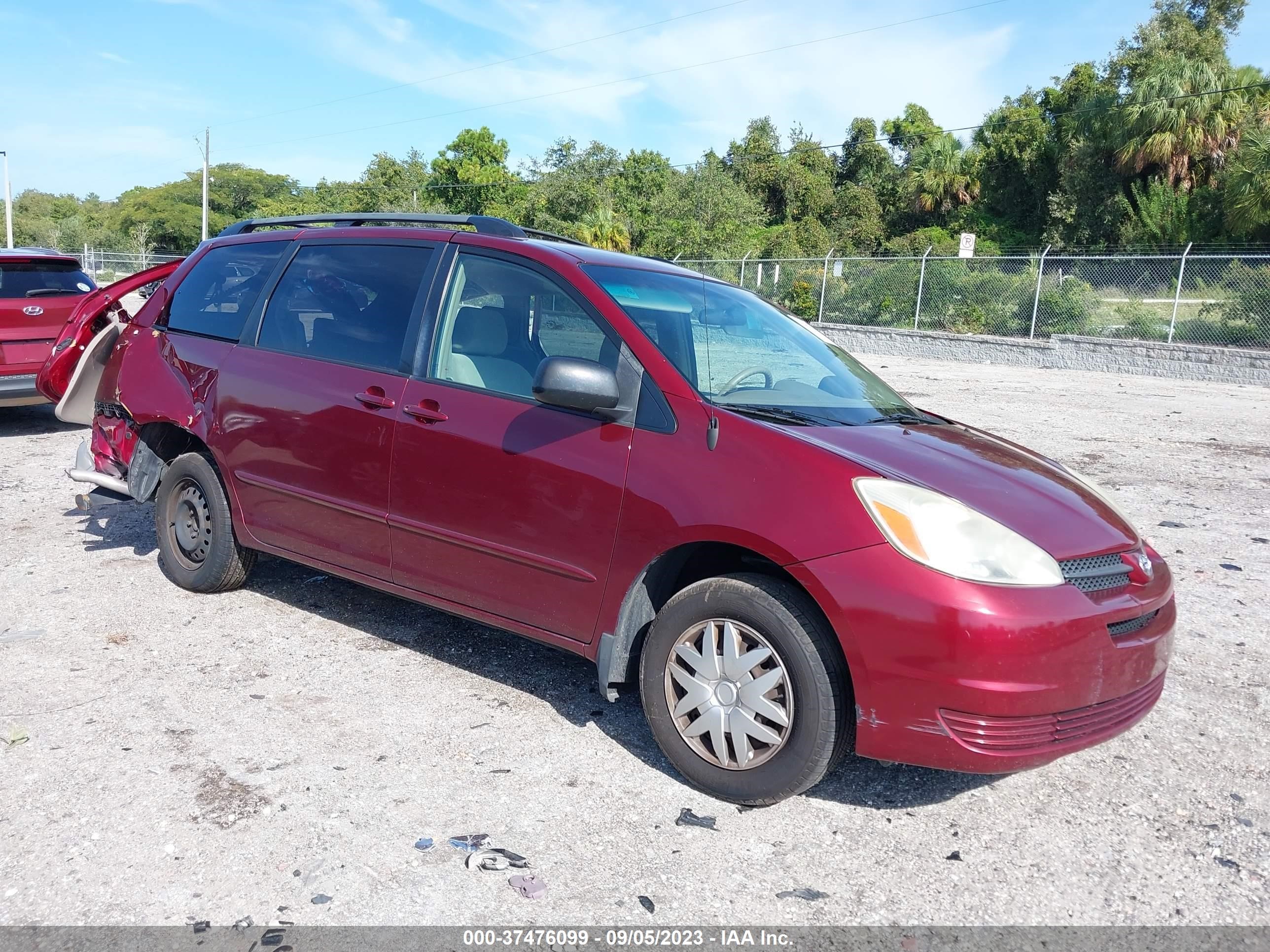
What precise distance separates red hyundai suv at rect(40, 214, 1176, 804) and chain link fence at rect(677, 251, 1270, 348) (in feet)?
51.9

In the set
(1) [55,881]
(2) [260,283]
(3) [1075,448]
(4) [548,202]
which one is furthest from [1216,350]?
(4) [548,202]

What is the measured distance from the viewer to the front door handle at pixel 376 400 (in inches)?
160

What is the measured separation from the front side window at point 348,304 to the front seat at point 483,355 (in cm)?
27

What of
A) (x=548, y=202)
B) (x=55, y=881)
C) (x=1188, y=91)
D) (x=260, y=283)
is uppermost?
(x=1188, y=91)

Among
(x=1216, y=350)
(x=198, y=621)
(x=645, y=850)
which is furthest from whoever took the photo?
(x=1216, y=350)

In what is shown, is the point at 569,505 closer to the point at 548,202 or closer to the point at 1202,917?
the point at 1202,917

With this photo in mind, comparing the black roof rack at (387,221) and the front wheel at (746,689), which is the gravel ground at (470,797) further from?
the black roof rack at (387,221)

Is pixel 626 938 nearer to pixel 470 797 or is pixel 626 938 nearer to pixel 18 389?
pixel 470 797

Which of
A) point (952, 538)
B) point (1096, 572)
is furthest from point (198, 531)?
point (1096, 572)

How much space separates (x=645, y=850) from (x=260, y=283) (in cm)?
336

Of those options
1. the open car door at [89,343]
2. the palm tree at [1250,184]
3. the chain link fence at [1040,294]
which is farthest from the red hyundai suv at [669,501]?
the palm tree at [1250,184]

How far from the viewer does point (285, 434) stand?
14.6 feet

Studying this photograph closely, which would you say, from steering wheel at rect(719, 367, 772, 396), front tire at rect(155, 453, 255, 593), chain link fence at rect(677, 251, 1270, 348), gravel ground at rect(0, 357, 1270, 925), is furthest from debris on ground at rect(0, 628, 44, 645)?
chain link fence at rect(677, 251, 1270, 348)

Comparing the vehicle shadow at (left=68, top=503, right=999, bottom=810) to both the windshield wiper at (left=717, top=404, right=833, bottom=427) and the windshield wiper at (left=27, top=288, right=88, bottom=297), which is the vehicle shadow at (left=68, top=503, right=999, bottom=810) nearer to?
A: the windshield wiper at (left=717, top=404, right=833, bottom=427)
